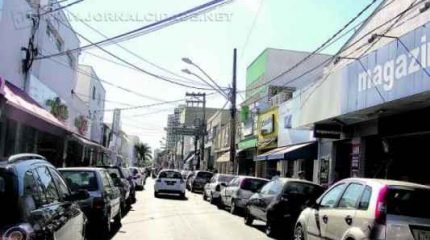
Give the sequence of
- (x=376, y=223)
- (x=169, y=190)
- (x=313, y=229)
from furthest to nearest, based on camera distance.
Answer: (x=169, y=190) → (x=313, y=229) → (x=376, y=223)

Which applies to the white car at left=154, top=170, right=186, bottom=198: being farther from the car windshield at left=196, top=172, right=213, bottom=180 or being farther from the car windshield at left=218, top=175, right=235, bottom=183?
the car windshield at left=196, top=172, right=213, bottom=180

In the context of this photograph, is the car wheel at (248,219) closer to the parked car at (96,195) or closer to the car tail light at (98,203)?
the parked car at (96,195)

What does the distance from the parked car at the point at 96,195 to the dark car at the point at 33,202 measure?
15.6ft

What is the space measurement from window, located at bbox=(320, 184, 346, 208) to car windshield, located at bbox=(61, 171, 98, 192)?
16.5ft

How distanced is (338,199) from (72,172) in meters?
6.55

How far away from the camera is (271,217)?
1572cm

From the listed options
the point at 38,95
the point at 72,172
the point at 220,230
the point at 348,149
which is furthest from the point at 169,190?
the point at 72,172

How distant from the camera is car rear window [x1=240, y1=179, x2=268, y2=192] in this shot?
22922mm

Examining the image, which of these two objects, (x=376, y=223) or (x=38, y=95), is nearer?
(x=376, y=223)

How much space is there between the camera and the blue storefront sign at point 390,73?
12.8 m

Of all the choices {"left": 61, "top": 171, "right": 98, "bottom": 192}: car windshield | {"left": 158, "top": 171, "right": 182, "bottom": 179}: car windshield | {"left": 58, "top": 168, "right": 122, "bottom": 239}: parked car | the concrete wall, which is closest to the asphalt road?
{"left": 58, "top": 168, "right": 122, "bottom": 239}: parked car

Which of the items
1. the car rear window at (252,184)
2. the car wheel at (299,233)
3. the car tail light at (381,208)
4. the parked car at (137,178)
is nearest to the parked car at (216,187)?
the car rear window at (252,184)

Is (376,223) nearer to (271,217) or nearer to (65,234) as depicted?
(65,234)

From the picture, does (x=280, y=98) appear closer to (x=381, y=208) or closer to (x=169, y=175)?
(x=169, y=175)
